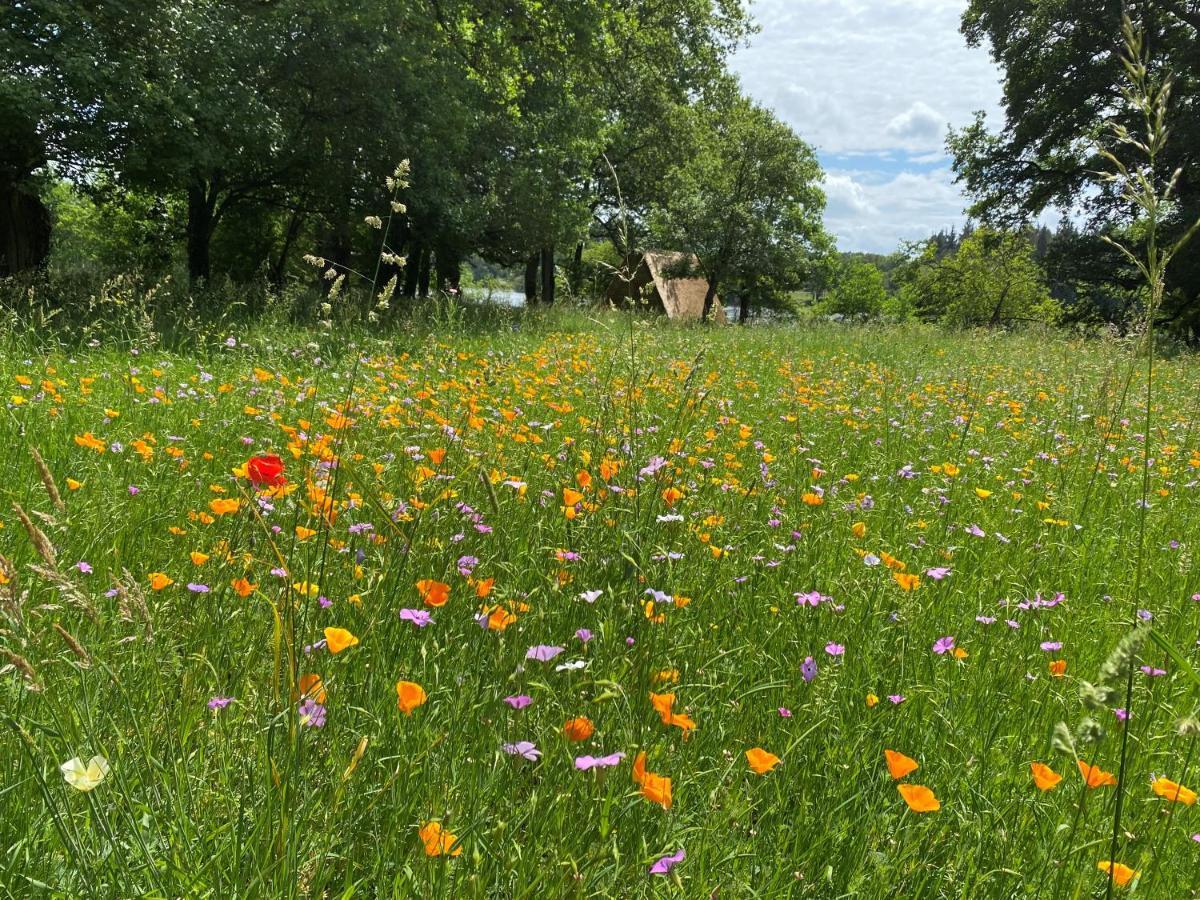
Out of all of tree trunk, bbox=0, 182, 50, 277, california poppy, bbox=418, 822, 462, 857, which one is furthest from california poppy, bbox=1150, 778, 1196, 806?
tree trunk, bbox=0, 182, 50, 277

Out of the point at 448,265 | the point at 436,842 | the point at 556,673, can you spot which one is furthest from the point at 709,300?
the point at 436,842

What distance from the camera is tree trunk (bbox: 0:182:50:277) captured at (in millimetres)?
10211

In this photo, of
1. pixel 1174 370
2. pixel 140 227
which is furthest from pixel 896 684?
pixel 140 227

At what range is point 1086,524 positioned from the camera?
11.3 ft

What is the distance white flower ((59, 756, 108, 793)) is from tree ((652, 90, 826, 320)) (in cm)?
2298

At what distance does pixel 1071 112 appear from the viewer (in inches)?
760

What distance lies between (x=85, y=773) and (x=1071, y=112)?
25.2 metres

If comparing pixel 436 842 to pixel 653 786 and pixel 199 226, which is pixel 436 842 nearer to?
pixel 653 786

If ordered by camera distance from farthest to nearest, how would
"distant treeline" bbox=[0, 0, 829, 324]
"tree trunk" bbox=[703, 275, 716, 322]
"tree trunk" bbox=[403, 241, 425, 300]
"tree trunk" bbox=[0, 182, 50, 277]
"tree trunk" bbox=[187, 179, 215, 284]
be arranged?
"tree trunk" bbox=[703, 275, 716, 322] < "tree trunk" bbox=[403, 241, 425, 300] < "tree trunk" bbox=[187, 179, 215, 284] < "tree trunk" bbox=[0, 182, 50, 277] < "distant treeline" bbox=[0, 0, 829, 324]

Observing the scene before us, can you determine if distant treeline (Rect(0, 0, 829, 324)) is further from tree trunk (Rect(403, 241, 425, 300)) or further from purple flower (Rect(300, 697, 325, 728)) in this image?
purple flower (Rect(300, 697, 325, 728))

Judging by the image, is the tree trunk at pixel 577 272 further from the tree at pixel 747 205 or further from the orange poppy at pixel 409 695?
the orange poppy at pixel 409 695

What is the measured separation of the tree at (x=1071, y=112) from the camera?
17.4m

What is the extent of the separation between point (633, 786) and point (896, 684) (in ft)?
2.86

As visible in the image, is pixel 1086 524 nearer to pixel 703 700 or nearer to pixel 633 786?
pixel 703 700
